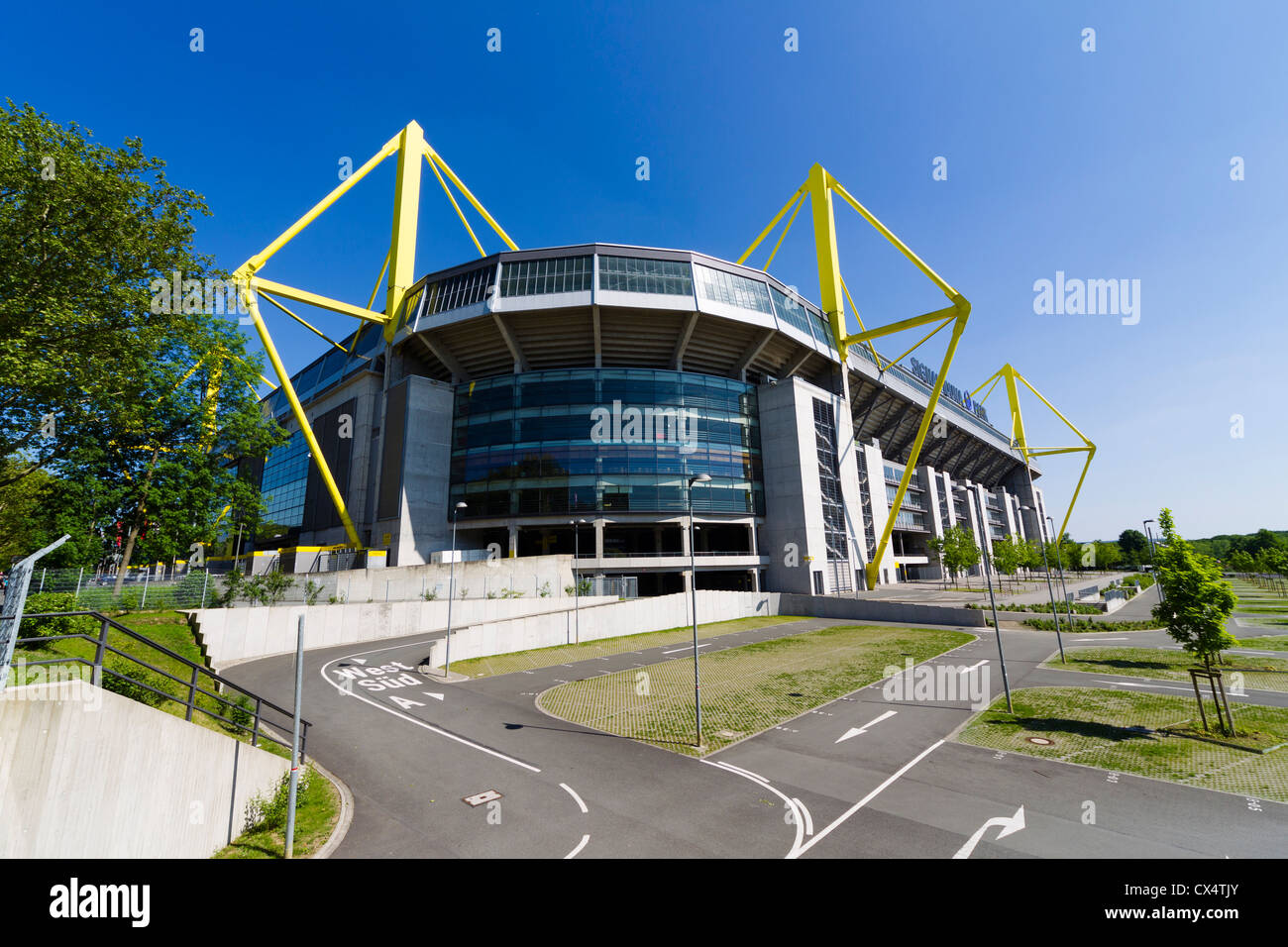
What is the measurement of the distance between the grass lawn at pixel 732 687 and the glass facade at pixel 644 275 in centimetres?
3465

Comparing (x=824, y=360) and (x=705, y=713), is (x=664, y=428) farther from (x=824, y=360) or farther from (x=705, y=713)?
(x=705, y=713)

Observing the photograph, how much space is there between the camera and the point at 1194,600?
48.4 ft

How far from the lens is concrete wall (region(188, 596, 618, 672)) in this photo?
25.1m

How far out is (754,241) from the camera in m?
69.7

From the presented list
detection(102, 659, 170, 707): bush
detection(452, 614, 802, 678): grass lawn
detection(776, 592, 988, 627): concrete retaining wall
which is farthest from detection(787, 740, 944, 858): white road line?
detection(776, 592, 988, 627): concrete retaining wall

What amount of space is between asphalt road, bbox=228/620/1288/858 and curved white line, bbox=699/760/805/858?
0.05 m

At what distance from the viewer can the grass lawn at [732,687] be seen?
636 inches

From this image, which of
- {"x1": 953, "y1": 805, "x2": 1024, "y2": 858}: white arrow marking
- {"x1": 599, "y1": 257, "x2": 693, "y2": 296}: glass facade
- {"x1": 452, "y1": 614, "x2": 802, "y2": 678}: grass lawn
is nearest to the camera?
{"x1": 953, "y1": 805, "x2": 1024, "y2": 858}: white arrow marking

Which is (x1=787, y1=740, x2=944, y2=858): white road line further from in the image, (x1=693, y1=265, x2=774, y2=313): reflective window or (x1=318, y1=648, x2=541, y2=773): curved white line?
(x1=693, y1=265, x2=774, y2=313): reflective window

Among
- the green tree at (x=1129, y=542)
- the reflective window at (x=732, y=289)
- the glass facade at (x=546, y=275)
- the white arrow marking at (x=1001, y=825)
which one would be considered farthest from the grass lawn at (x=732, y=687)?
the green tree at (x=1129, y=542)

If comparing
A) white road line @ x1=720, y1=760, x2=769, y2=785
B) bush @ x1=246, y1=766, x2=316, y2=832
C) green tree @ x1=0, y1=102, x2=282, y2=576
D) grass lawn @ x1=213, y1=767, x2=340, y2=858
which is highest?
green tree @ x1=0, y1=102, x2=282, y2=576

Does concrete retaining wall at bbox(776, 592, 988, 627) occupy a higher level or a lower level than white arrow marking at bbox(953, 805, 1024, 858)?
higher

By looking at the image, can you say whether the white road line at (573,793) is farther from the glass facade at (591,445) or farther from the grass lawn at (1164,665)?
the glass facade at (591,445)

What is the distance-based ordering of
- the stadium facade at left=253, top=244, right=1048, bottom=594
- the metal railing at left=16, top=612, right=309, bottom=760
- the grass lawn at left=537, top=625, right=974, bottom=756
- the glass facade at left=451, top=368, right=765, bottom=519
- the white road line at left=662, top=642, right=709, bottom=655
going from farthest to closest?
the glass facade at left=451, top=368, right=765, bottom=519
the stadium facade at left=253, top=244, right=1048, bottom=594
the white road line at left=662, top=642, right=709, bottom=655
the grass lawn at left=537, top=625, right=974, bottom=756
the metal railing at left=16, top=612, right=309, bottom=760
